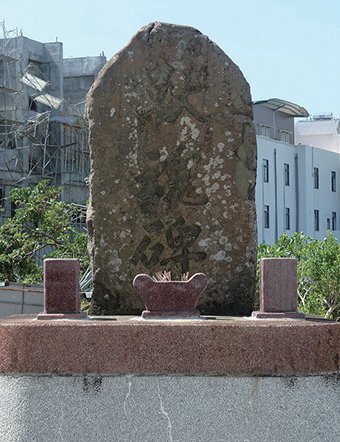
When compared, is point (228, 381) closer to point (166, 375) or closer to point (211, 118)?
point (166, 375)

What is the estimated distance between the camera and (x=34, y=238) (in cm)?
2038

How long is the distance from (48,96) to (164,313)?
31.7 meters

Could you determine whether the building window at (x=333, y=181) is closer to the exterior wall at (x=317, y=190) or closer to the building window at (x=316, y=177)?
the exterior wall at (x=317, y=190)

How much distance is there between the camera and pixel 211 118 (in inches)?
355

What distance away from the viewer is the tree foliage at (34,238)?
64.0 feet

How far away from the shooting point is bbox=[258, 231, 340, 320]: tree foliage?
17.0m

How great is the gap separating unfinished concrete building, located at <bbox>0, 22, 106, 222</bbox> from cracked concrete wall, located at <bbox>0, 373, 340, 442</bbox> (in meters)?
27.5

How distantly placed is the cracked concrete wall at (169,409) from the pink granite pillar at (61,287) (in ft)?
2.25

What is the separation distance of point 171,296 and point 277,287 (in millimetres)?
743

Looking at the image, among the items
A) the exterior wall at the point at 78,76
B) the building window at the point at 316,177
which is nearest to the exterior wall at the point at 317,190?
the building window at the point at 316,177

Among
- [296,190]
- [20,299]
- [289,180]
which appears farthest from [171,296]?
[296,190]

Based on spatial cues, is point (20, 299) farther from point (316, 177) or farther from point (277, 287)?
point (316, 177)

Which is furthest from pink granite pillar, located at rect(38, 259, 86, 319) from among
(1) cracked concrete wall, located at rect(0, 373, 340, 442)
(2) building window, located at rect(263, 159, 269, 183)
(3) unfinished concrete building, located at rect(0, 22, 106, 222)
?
(2) building window, located at rect(263, 159, 269, 183)

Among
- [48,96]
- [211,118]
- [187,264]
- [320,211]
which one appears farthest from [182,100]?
[320,211]
